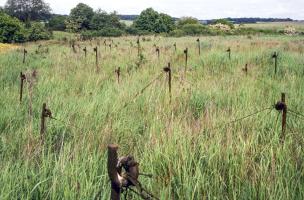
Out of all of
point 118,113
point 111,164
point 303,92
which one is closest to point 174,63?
Answer: point 303,92

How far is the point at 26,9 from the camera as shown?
77500mm

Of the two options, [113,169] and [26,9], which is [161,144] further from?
[26,9]

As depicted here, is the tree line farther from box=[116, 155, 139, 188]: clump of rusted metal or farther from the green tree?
box=[116, 155, 139, 188]: clump of rusted metal

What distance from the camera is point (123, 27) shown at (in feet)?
177

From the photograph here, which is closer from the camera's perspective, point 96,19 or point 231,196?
point 231,196

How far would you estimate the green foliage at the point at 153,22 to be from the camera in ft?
182

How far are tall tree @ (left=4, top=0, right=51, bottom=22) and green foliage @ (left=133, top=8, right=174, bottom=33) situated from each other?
3015 centimetres

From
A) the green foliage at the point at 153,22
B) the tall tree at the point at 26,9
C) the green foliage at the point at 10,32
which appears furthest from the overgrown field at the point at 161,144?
the tall tree at the point at 26,9

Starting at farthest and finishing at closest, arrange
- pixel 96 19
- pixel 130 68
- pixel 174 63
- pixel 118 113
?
pixel 96 19, pixel 174 63, pixel 130 68, pixel 118 113

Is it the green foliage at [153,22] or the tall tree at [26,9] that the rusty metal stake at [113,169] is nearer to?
the green foliage at [153,22]

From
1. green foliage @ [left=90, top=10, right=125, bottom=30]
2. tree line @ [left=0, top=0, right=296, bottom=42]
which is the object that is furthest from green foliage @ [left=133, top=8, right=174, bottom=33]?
green foliage @ [left=90, top=10, right=125, bottom=30]

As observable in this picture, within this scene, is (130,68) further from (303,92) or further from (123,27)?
(123,27)

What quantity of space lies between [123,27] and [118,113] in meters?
50.5

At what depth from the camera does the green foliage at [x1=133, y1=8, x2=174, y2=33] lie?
2180 inches
